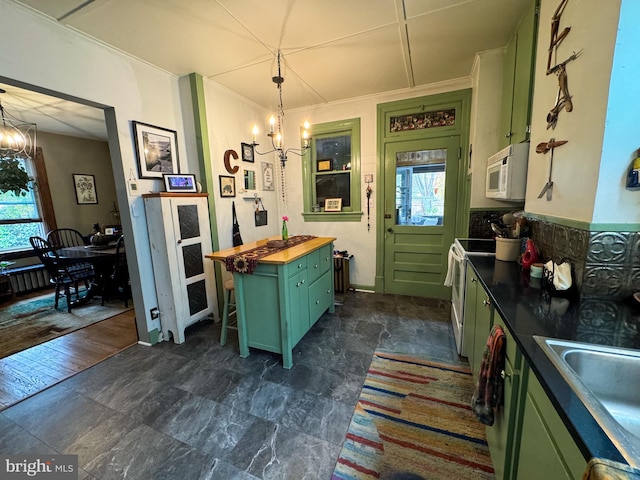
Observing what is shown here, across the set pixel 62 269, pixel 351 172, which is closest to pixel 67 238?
pixel 62 269

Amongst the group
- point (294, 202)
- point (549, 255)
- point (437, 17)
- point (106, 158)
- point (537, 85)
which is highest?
point (437, 17)

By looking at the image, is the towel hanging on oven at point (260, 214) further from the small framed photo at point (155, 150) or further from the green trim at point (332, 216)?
the small framed photo at point (155, 150)

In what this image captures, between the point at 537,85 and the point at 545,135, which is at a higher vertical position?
the point at 537,85

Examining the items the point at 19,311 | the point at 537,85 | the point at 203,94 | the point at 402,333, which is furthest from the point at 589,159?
the point at 19,311

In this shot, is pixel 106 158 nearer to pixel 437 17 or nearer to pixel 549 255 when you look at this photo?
pixel 437 17

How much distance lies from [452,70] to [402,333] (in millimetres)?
2899

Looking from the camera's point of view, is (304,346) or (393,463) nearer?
(393,463)

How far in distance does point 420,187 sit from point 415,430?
272 centimetres

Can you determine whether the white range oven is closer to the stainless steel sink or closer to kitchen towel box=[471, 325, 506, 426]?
kitchen towel box=[471, 325, 506, 426]

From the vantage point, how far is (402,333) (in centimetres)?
262

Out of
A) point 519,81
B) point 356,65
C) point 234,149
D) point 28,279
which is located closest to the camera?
point 519,81

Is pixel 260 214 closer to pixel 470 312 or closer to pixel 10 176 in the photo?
pixel 470 312

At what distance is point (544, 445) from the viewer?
0.74 metres

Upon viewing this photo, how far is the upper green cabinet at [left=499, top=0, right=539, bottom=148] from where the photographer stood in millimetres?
1799
